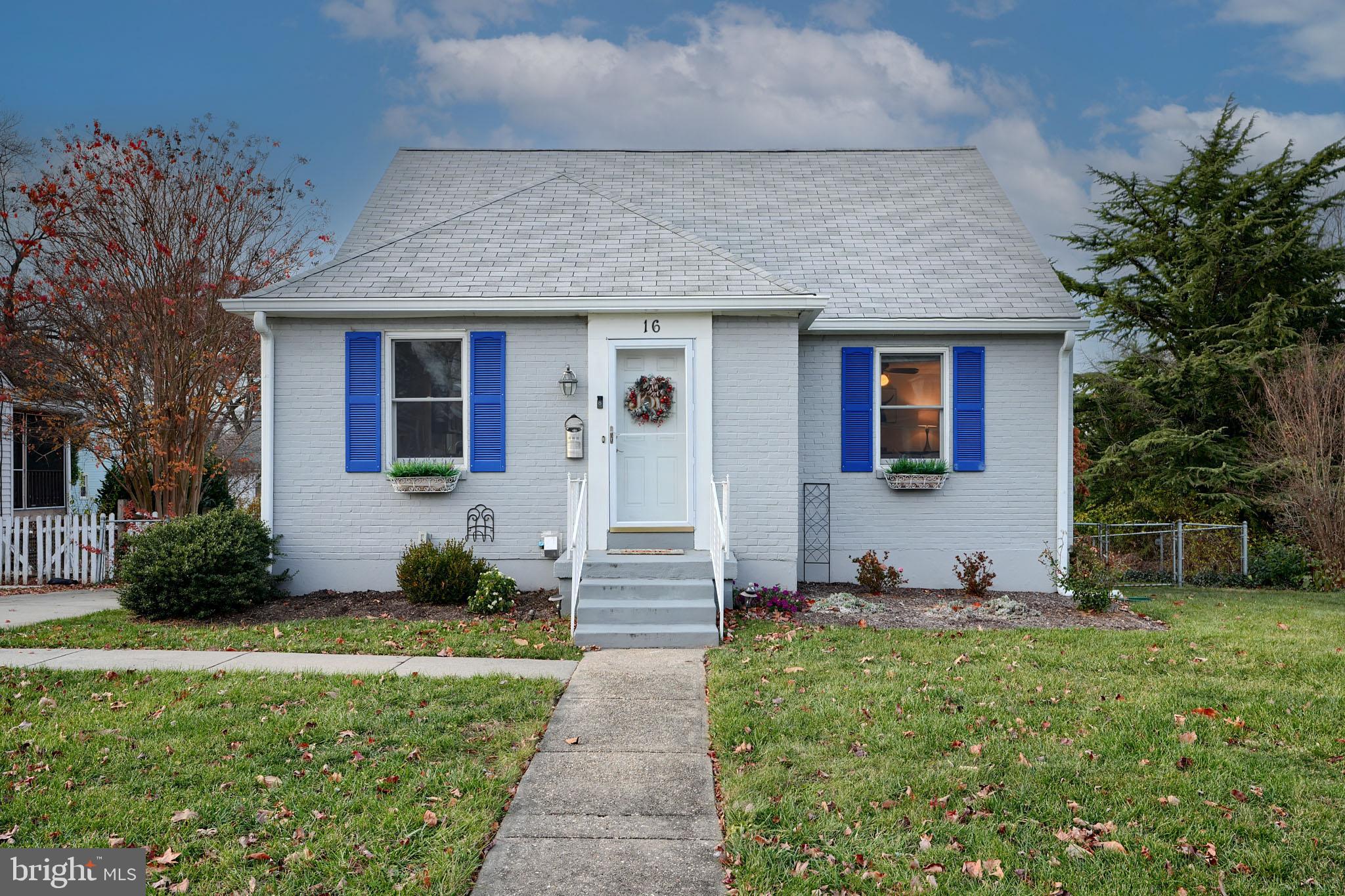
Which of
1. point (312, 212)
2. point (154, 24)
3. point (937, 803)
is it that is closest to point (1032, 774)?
point (937, 803)

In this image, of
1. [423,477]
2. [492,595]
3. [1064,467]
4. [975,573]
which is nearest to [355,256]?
[423,477]

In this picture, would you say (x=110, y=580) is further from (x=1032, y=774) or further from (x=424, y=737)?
(x=1032, y=774)

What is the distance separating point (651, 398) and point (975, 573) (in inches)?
172

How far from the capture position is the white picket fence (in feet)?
37.3

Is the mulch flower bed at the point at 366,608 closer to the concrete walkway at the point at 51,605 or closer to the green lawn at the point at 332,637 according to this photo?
the green lawn at the point at 332,637

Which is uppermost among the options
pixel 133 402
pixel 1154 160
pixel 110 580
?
pixel 1154 160

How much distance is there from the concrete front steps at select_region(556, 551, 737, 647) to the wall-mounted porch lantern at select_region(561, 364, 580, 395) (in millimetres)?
1939

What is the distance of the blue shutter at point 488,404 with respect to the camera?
A: 30.7 ft

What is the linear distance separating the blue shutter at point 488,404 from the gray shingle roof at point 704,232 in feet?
2.19

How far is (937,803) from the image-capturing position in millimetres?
3740

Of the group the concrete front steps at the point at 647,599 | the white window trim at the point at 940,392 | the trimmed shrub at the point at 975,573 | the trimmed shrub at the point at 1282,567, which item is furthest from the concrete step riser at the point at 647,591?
the trimmed shrub at the point at 1282,567

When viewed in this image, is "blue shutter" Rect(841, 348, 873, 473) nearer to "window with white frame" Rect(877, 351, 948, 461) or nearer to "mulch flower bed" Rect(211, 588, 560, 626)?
"window with white frame" Rect(877, 351, 948, 461)

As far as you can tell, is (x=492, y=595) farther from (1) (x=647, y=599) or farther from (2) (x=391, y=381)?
(2) (x=391, y=381)

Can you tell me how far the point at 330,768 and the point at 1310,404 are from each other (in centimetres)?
1478
